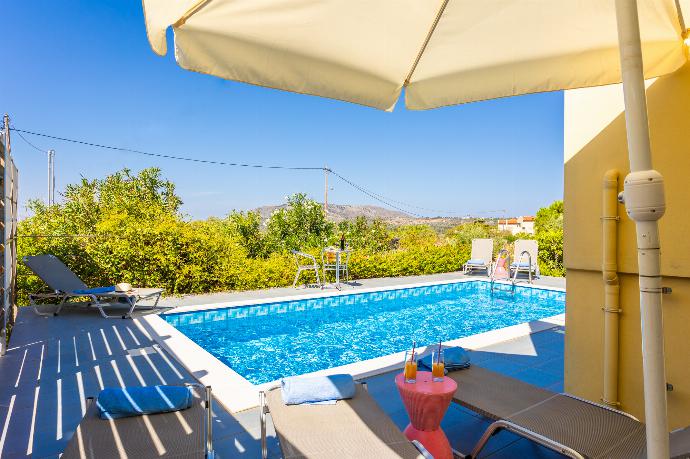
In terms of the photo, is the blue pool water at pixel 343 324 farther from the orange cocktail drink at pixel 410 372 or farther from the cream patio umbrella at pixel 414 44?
the cream patio umbrella at pixel 414 44

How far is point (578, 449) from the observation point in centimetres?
213

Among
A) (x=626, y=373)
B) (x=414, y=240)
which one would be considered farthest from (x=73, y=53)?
(x=626, y=373)

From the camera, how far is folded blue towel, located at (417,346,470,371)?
3.22 meters

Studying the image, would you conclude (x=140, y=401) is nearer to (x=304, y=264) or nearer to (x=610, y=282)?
(x=610, y=282)

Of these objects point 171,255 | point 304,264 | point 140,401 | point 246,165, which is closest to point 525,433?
point 140,401

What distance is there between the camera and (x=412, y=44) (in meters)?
2.38

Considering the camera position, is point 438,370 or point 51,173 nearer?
point 438,370

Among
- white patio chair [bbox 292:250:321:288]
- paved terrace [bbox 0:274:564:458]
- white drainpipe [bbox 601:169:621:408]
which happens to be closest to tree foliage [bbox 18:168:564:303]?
white patio chair [bbox 292:250:321:288]

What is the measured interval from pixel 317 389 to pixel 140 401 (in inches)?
41.4

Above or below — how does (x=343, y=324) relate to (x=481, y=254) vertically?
below

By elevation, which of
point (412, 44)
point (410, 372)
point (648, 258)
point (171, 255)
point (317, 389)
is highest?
point (412, 44)

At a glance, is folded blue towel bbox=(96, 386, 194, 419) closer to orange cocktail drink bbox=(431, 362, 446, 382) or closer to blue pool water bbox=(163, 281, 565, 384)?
orange cocktail drink bbox=(431, 362, 446, 382)

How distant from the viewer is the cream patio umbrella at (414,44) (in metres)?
1.84

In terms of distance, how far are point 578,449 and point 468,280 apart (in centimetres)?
1019
